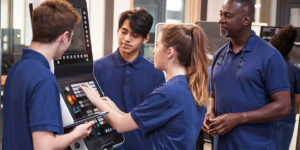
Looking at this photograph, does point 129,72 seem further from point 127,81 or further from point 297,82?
point 297,82

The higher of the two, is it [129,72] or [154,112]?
[129,72]

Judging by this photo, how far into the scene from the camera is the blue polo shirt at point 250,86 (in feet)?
6.38

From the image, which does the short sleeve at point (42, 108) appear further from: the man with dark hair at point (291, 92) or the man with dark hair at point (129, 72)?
the man with dark hair at point (291, 92)

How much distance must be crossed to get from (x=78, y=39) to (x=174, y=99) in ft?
1.46

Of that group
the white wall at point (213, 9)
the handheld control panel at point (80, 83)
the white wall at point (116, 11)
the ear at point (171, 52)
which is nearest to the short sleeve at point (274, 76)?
the ear at point (171, 52)

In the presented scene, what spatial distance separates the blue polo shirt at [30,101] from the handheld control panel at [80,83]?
149 millimetres

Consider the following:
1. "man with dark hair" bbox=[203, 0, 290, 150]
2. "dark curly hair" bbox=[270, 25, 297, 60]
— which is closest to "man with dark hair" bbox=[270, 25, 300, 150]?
"dark curly hair" bbox=[270, 25, 297, 60]

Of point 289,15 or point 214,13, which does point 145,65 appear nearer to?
point 214,13

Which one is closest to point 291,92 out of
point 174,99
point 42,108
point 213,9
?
point 174,99

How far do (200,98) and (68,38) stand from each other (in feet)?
2.03

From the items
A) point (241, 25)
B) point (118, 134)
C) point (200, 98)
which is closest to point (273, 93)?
point (241, 25)

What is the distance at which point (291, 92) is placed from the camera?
2895 mm

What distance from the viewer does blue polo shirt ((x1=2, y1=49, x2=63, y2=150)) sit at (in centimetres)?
117

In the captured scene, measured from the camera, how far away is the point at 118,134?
5.29 ft
